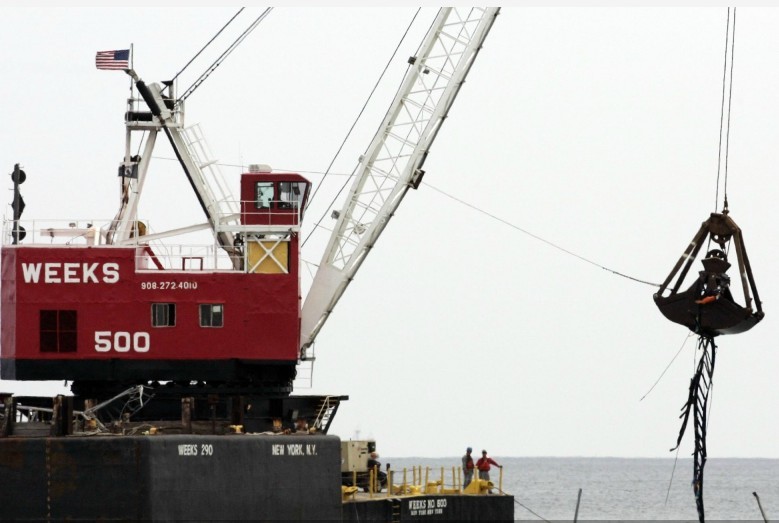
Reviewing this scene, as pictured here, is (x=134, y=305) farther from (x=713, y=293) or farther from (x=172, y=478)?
(x=713, y=293)

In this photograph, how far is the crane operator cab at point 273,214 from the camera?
2047 inches

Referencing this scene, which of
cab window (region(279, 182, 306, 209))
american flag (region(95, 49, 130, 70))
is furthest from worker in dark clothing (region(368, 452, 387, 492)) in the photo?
american flag (region(95, 49, 130, 70))

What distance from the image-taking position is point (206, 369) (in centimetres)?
5106

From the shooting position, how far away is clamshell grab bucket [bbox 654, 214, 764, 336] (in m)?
39.0

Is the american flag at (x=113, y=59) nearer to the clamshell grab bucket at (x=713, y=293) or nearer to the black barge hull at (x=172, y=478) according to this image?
the black barge hull at (x=172, y=478)

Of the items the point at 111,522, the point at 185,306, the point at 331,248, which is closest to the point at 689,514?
the point at 331,248

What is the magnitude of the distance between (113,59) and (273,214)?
780 cm

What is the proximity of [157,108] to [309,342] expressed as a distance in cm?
916

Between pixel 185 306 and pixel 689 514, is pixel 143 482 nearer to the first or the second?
pixel 185 306

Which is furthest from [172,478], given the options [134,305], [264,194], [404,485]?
[404,485]

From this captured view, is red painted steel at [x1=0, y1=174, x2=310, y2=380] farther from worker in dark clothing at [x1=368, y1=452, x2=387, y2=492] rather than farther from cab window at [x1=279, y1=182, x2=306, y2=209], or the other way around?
worker in dark clothing at [x1=368, y1=452, x2=387, y2=492]

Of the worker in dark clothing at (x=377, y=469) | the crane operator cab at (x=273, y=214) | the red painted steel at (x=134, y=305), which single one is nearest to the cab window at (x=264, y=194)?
the crane operator cab at (x=273, y=214)

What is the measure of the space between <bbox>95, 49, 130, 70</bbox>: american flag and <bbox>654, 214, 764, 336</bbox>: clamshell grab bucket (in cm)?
2240

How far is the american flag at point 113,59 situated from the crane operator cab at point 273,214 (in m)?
5.86
